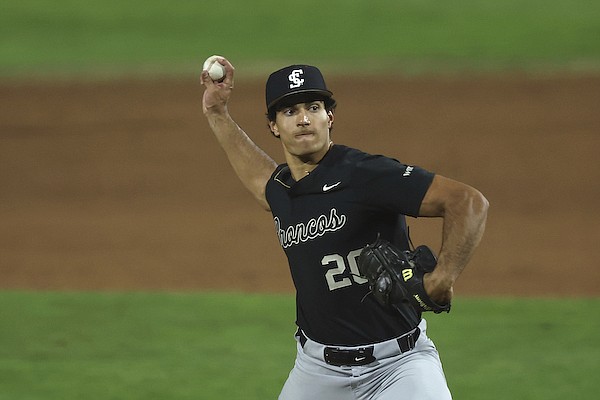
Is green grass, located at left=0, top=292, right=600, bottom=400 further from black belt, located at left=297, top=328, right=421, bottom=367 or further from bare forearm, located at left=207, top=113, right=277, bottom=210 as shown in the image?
black belt, located at left=297, top=328, right=421, bottom=367

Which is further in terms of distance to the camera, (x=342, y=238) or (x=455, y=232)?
(x=342, y=238)

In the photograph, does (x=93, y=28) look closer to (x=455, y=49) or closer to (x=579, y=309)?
(x=455, y=49)

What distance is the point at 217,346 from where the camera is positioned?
8430 mm

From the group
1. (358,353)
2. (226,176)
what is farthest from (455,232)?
(226,176)

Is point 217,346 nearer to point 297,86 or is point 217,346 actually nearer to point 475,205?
point 297,86

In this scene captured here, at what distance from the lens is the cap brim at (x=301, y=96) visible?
5.02 metres

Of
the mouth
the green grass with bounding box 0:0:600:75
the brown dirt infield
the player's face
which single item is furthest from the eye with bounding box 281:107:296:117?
the green grass with bounding box 0:0:600:75

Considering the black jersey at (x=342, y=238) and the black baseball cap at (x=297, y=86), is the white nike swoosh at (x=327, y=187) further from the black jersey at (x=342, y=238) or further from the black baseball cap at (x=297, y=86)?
the black baseball cap at (x=297, y=86)

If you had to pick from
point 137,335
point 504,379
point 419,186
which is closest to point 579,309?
point 504,379

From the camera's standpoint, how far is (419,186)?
460 centimetres

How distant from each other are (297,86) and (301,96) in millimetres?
52

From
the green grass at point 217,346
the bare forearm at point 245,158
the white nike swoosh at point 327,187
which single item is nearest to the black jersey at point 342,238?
the white nike swoosh at point 327,187

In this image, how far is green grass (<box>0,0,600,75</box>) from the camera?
18703mm

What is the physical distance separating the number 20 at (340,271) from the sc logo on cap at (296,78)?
0.80 metres
